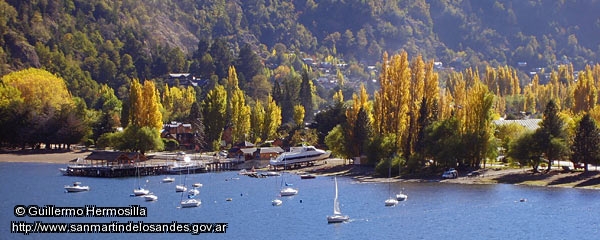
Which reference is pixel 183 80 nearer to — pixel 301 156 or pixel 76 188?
pixel 301 156

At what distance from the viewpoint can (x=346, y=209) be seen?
78.1m

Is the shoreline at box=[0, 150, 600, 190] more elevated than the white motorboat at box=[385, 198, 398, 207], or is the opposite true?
the shoreline at box=[0, 150, 600, 190]

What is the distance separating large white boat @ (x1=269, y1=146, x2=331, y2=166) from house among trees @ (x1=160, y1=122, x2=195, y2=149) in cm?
2400

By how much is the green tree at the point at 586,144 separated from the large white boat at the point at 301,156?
3052cm

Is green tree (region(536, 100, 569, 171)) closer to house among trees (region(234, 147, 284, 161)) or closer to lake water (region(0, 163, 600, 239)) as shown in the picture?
lake water (region(0, 163, 600, 239))

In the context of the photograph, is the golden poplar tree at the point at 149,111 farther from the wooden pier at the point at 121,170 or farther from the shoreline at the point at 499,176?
the shoreline at the point at 499,176

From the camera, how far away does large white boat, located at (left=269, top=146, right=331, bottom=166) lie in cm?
11181

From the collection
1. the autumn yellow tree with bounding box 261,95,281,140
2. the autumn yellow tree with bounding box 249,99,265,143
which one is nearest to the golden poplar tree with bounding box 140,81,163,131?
the autumn yellow tree with bounding box 249,99,265,143

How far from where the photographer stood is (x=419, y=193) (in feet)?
284

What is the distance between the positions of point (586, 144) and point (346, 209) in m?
24.0

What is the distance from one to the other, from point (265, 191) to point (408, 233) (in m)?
25.2

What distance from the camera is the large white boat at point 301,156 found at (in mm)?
111812

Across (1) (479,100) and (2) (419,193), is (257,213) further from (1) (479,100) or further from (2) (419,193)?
(1) (479,100)

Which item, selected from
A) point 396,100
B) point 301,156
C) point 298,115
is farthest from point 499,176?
point 298,115
